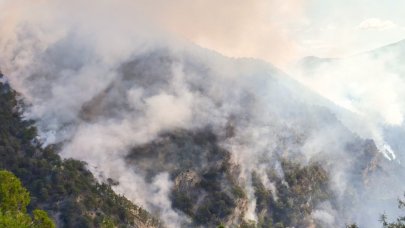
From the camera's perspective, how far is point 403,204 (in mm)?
79312

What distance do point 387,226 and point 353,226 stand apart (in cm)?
504

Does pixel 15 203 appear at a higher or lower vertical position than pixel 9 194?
A: lower

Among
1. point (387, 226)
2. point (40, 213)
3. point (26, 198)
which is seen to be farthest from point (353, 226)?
point (26, 198)

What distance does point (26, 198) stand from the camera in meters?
106

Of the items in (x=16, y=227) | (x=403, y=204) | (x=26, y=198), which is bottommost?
(x=16, y=227)

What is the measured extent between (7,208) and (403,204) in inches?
2839

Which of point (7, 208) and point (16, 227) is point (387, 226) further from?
point (7, 208)

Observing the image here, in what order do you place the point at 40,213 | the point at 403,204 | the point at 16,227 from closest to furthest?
the point at 403,204 < the point at 16,227 < the point at 40,213

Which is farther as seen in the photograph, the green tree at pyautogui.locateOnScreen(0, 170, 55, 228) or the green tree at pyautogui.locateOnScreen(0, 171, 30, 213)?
the green tree at pyautogui.locateOnScreen(0, 171, 30, 213)

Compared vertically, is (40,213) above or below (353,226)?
below

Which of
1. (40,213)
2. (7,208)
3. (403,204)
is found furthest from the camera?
(7,208)

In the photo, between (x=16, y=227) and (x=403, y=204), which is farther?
(x=16, y=227)

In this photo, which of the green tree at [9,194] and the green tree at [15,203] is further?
the green tree at [9,194]

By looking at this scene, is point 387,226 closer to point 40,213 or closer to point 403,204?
point 403,204
